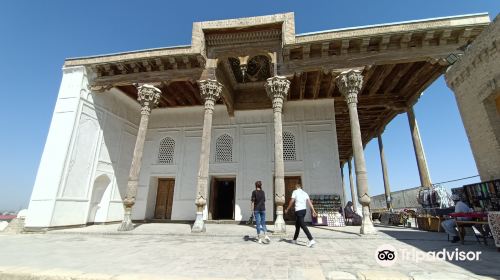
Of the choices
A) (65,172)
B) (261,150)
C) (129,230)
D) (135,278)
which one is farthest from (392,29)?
(65,172)

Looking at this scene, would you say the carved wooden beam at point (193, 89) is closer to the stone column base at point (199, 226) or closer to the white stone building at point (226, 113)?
the white stone building at point (226, 113)

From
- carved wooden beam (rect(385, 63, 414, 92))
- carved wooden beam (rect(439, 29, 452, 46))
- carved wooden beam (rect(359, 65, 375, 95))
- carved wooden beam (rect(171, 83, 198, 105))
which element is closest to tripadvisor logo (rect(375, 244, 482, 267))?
carved wooden beam (rect(359, 65, 375, 95))

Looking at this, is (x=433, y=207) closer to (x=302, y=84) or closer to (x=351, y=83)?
(x=351, y=83)

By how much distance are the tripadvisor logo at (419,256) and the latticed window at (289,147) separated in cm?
765

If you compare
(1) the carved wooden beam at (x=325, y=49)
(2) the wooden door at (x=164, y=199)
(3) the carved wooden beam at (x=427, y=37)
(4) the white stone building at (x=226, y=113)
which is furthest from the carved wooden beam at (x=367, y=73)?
(2) the wooden door at (x=164, y=199)

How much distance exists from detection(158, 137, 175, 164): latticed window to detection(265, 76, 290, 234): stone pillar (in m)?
7.34

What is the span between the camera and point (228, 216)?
1318cm

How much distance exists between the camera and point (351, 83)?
27.9 ft

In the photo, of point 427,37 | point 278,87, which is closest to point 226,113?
point 278,87

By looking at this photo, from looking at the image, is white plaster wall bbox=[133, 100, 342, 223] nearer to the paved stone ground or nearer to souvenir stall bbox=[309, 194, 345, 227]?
souvenir stall bbox=[309, 194, 345, 227]

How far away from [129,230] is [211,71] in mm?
6617

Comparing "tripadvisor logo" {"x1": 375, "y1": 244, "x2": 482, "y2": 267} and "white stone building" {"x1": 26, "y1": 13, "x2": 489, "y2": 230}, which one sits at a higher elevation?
"white stone building" {"x1": 26, "y1": 13, "x2": 489, "y2": 230}

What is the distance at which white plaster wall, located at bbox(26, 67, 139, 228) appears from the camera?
888 centimetres

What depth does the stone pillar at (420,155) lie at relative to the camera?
10.5 m
